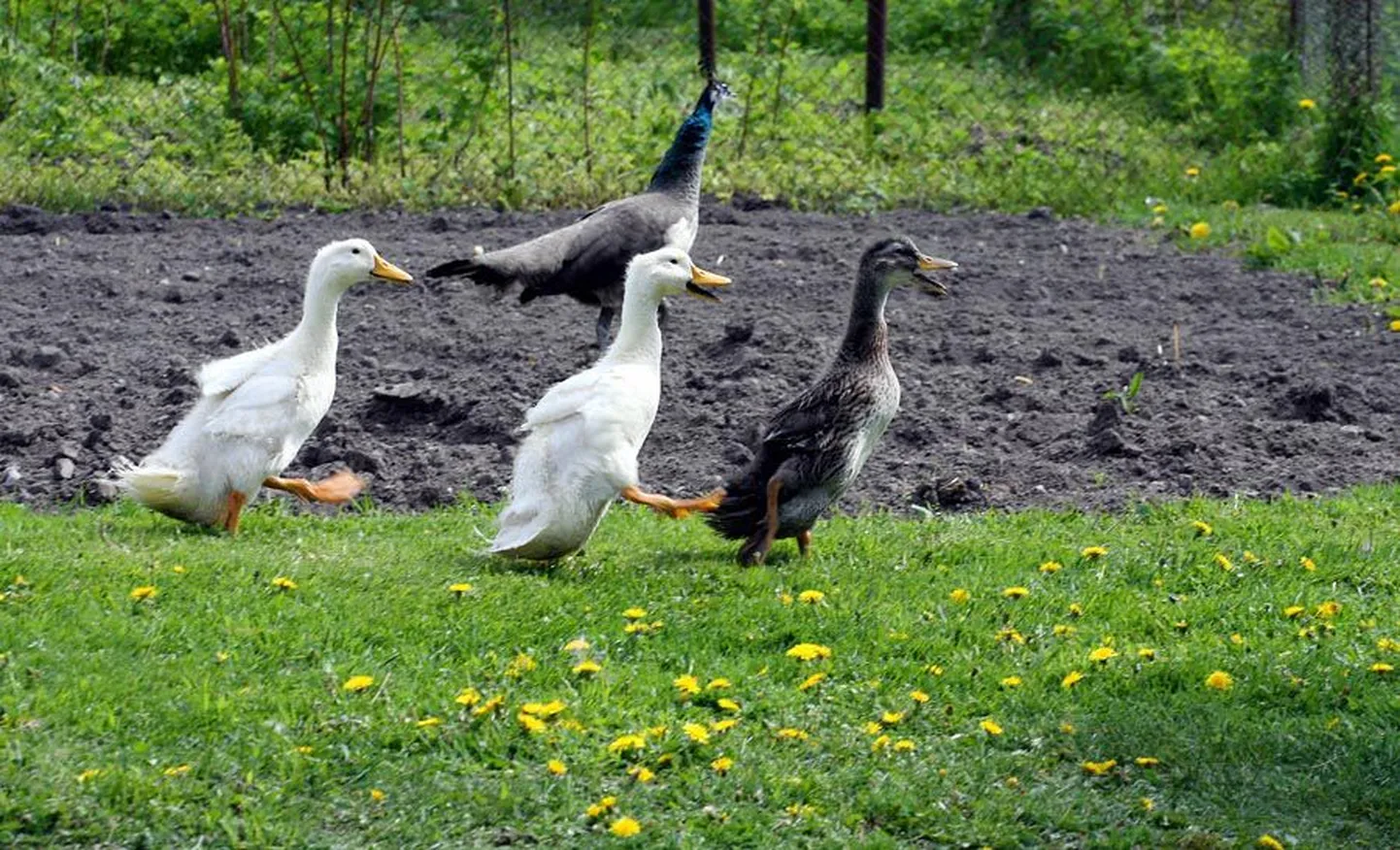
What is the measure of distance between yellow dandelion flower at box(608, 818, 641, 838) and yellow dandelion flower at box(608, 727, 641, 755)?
38cm

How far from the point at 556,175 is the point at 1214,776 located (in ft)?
27.7

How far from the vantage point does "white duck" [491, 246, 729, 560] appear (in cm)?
658

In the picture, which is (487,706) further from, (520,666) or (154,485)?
(154,485)

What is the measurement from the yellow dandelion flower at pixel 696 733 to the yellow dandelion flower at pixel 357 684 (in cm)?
91

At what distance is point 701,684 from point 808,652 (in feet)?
1.16

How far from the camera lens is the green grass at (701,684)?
5.05 metres

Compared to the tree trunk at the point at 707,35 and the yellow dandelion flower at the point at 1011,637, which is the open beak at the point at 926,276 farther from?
the tree trunk at the point at 707,35

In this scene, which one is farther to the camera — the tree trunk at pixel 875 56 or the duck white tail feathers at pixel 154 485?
the tree trunk at pixel 875 56

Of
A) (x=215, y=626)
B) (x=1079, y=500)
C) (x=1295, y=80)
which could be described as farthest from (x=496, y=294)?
(x=1295, y=80)

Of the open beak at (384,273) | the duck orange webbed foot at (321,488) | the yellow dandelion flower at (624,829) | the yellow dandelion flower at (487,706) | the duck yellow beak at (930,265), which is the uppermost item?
the duck yellow beak at (930,265)

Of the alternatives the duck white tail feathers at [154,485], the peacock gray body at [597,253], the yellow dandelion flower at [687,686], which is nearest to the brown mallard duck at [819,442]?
the yellow dandelion flower at [687,686]

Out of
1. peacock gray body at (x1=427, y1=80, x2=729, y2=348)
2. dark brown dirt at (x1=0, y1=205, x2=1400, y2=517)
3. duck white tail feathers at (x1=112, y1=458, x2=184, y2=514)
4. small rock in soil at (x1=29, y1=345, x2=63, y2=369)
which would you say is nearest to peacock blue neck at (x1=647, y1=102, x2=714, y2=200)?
peacock gray body at (x1=427, y1=80, x2=729, y2=348)

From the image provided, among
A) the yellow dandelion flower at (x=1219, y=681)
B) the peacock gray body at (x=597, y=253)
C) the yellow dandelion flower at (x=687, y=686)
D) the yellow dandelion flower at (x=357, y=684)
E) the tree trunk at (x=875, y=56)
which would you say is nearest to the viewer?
the yellow dandelion flower at (x=357, y=684)

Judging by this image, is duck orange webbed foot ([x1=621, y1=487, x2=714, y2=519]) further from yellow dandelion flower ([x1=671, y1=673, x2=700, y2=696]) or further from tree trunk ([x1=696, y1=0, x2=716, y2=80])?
tree trunk ([x1=696, y1=0, x2=716, y2=80])
